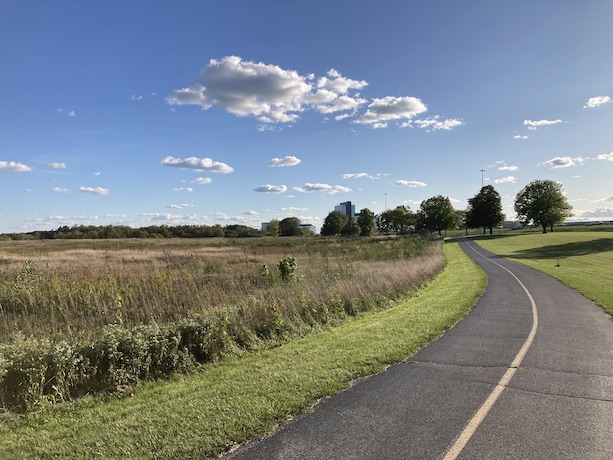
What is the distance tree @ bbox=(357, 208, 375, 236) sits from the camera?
414 feet

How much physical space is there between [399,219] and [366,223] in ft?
62.7

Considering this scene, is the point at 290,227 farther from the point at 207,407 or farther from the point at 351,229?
the point at 207,407

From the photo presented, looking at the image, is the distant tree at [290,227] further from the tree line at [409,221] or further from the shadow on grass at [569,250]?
the shadow on grass at [569,250]

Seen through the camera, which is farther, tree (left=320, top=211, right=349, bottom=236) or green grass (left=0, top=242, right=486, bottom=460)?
tree (left=320, top=211, right=349, bottom=236)

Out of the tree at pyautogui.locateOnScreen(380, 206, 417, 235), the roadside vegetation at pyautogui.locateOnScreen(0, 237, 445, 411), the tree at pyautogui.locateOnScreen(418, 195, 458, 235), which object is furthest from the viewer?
the tree at pyautogui.locateOnScreen(380, 206, 417, 235)

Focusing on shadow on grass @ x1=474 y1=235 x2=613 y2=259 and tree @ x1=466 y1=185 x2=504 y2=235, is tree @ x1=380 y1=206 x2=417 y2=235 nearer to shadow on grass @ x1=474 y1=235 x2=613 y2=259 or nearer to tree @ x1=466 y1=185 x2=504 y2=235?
tree @ x1=466 y1=185 x2=504 y2=235

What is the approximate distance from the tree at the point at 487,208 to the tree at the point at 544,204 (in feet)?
17.2

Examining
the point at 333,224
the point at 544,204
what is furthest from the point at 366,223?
the point at 544,204

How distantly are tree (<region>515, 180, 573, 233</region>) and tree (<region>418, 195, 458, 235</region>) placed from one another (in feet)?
66.9

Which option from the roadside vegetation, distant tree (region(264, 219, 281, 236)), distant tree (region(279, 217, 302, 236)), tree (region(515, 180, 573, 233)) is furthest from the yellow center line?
→ distant tree (region(279, 217, 302, 236))

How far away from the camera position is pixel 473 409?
5383 millimetres

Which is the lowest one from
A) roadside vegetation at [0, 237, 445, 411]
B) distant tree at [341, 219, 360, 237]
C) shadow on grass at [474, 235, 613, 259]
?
shadow on grass at [474, 235, 613, 259]

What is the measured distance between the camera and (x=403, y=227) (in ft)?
477

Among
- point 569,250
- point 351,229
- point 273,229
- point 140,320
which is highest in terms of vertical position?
point 273,229
